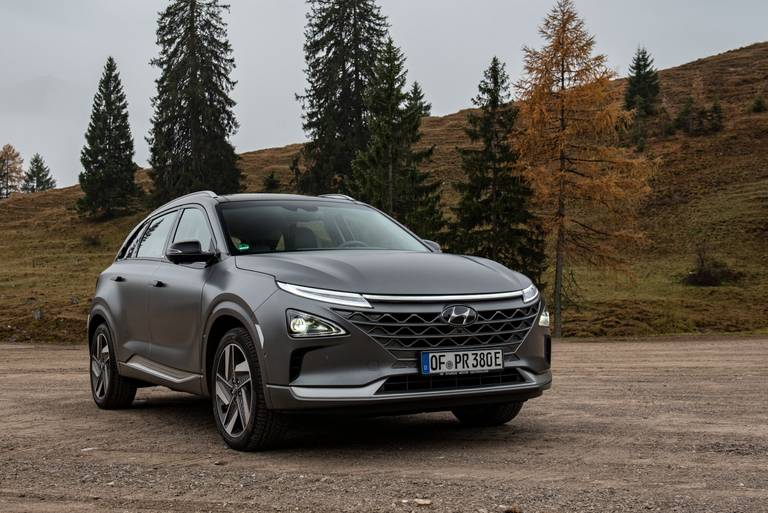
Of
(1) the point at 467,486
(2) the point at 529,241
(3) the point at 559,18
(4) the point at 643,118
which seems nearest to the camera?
(1) the point at 467,486

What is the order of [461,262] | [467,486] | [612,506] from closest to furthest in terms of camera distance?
[612,506] → [467,486] → [461,262]

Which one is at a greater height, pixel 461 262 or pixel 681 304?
pixel 461 262

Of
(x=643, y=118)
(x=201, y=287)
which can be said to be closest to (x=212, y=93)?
(x=643, y=118)

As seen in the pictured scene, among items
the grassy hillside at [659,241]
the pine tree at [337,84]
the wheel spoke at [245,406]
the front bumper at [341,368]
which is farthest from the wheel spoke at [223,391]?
the pine tree at [337,84]

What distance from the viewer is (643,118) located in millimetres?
77000

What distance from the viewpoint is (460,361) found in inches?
229

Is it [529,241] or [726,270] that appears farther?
[726,270]

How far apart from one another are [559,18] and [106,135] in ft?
166

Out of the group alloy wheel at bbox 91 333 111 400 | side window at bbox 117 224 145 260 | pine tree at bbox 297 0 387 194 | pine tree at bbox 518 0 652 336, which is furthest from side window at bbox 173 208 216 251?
pine tree at bbox 297 0 387 194

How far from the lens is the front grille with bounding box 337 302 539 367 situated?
565 centimetres

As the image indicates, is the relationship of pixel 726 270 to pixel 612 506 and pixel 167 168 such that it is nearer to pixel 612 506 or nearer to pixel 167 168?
pixel 167 168

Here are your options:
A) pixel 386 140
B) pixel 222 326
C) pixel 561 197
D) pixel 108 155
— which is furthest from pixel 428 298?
pixel 108 155

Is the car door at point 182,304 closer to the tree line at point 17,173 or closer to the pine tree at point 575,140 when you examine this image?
the pine tree at point 575,140

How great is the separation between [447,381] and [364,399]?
0.60 meters
